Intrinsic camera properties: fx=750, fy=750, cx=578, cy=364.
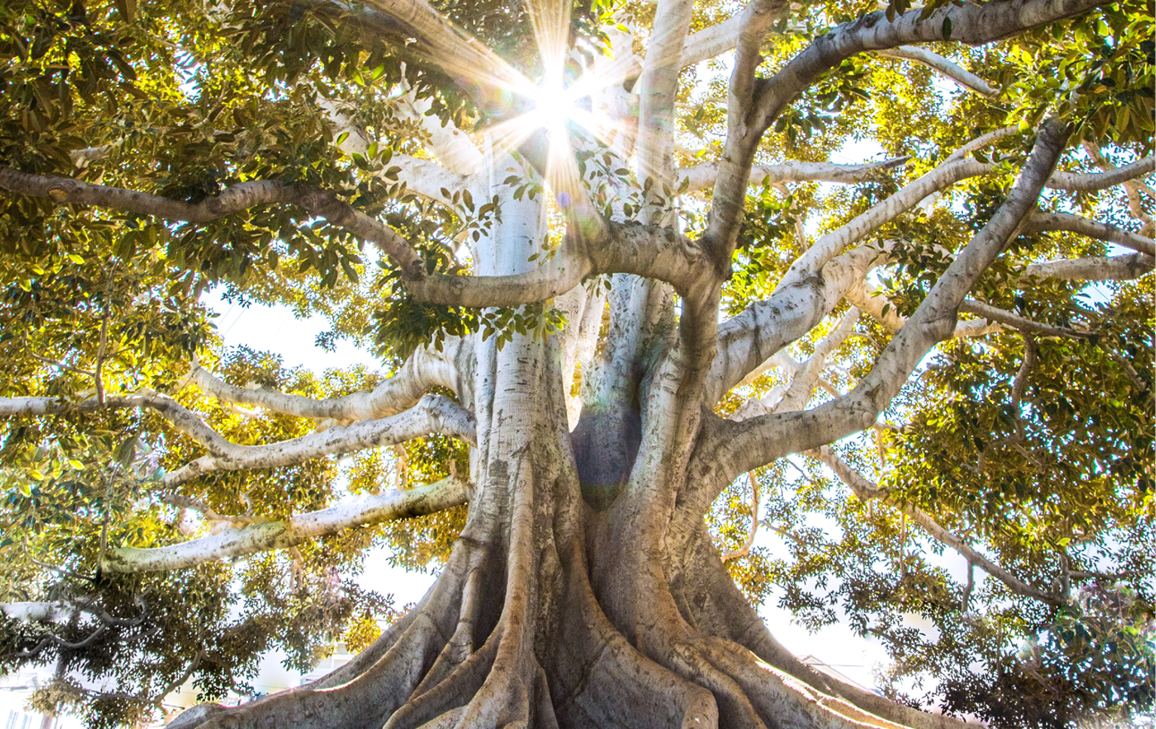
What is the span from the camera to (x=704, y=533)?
460cm

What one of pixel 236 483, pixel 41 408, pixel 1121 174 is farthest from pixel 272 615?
pixel 1121 174

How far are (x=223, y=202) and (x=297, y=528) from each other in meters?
4.22

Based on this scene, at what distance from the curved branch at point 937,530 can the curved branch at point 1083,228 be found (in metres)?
2.64

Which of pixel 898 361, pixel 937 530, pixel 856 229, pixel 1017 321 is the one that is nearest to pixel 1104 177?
pixel 1017 321

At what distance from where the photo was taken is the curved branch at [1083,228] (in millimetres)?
4688

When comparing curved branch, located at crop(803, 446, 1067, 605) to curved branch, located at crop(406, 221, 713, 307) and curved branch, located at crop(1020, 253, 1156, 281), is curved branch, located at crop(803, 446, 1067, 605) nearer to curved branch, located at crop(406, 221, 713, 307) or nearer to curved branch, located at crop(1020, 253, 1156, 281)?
curved branch, located at crop(1020, 253, 1156, 281)

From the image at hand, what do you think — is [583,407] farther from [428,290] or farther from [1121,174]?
[1121,174]

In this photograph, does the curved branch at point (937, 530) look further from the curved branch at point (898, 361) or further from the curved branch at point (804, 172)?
the curved branch at point (804, 172)

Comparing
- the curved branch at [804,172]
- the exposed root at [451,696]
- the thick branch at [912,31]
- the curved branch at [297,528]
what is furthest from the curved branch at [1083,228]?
the curved branch at [297,528]

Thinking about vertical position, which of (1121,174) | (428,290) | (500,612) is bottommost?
(500,612)

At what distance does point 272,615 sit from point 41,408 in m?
3.84

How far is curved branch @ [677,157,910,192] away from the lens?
6.63 meters

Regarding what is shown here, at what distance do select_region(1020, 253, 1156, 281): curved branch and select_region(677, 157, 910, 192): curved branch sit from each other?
1.48 metres

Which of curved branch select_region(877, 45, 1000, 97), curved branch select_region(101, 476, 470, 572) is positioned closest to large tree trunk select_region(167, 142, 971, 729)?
curved branch select_region(101, 476, 470, 572)
